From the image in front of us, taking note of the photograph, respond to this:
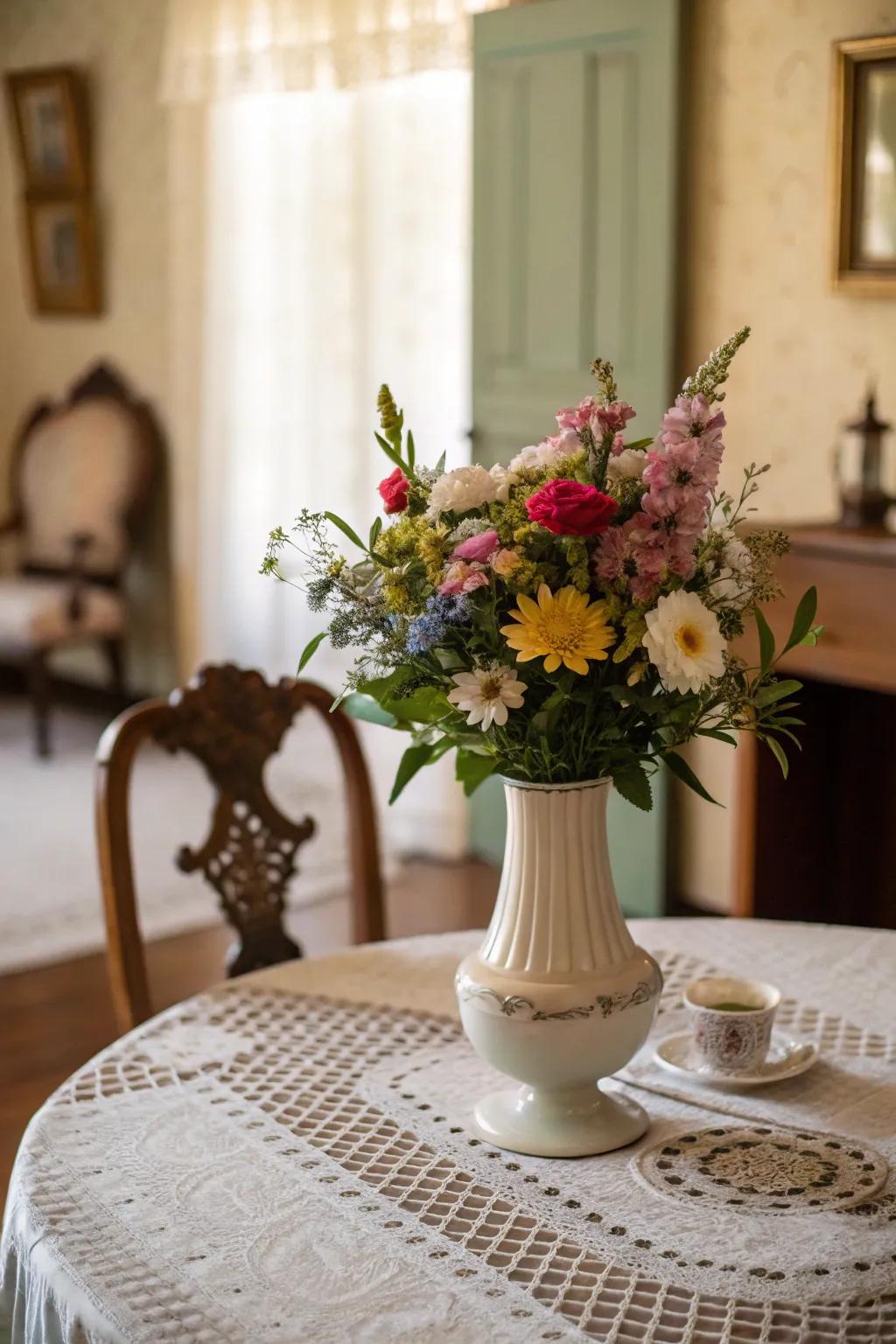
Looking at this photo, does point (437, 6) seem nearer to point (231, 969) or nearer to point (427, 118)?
point (427, 118)

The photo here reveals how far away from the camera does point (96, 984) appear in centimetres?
371

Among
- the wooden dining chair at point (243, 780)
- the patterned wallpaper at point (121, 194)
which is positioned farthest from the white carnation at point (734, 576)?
the patterned wallpaper at point (121, 194)

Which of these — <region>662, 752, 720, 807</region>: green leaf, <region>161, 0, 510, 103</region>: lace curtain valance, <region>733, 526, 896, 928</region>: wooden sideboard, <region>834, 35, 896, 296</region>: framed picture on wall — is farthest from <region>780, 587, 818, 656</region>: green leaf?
<region>161, 0, 510, 103</region>: lace curtain valance

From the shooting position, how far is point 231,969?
1912mm

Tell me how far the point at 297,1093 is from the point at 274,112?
4.07 meters

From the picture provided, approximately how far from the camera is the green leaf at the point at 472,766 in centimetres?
134

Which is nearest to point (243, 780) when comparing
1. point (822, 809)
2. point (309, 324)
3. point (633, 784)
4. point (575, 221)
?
point (633, 784)

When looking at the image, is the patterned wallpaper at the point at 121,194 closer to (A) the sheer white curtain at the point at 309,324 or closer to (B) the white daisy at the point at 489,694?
(A) the sheer white curtain at the point at 309,324

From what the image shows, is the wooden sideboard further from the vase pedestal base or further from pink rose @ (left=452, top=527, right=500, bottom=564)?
pink rose @ (left=452, top=527, right=500, bottom=564)

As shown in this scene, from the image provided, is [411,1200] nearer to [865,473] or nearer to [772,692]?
[772,692]

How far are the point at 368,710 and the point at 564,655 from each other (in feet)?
1.00

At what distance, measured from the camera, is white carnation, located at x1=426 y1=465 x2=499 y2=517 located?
49.3 inches

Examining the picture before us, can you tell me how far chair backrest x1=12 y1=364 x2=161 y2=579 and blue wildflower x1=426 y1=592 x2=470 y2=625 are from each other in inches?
180

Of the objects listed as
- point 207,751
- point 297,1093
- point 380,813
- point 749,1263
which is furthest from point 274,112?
point 749,1263
